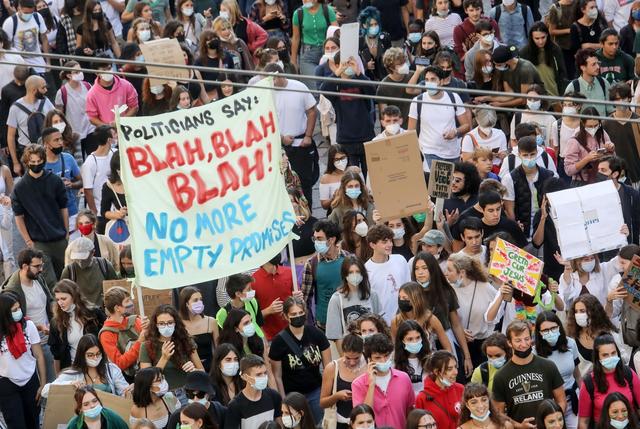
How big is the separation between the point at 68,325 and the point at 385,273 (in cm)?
264

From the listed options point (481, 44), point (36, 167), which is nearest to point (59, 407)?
point (36, 167)

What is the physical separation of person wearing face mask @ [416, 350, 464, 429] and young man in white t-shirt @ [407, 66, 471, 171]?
16.2ft

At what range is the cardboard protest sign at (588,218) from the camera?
15531 mm

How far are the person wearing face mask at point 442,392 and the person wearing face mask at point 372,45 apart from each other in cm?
737

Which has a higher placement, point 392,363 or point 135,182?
point 135,182

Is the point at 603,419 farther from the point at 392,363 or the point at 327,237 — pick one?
the point at 327,237

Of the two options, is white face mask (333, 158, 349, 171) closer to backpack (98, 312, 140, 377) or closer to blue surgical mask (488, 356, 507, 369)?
backpack (98, 312, 140, 377)

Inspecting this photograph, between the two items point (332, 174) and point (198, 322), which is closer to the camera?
point (198, 322)

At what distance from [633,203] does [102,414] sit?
5569 mm

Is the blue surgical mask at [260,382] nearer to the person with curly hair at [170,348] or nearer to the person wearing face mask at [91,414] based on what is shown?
the person with curly hair at [170,348]

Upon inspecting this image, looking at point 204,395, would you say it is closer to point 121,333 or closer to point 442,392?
point 121,333

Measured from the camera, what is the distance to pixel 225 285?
1542 cm

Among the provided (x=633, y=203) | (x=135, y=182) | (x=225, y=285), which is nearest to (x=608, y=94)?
(x=633, y=203)

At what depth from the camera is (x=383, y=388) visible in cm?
1373
